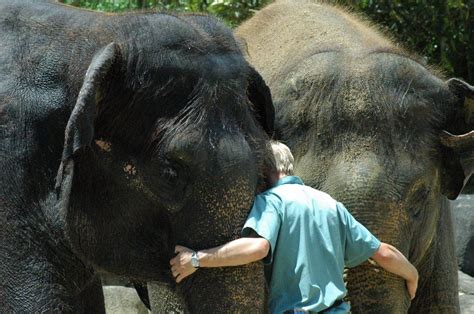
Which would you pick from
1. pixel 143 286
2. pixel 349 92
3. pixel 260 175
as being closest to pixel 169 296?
pixel 143 286

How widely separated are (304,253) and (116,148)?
0.92 m

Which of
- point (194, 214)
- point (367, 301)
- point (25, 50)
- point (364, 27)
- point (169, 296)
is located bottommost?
point (169, 296)

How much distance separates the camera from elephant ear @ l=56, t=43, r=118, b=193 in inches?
183

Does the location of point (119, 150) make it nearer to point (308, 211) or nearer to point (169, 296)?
point (308, 211)

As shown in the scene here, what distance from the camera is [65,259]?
5.05 m

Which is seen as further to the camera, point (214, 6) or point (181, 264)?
point (214, 6)

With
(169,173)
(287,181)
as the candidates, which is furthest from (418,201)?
(169,173)

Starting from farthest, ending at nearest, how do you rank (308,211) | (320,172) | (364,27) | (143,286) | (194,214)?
1. (364,27)
2. (320,172)
3. (143,286)
4. (308,211)
5. (194,214)

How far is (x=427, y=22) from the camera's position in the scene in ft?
40.3

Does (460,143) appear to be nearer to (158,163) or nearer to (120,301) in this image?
(158,163)

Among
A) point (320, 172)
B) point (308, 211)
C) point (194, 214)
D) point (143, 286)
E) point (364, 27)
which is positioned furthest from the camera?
point (364, 27)

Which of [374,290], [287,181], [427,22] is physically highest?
[287,181]

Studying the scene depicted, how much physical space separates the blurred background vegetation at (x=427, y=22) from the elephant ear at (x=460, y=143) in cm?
500

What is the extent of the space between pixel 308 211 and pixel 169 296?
1702 mm
